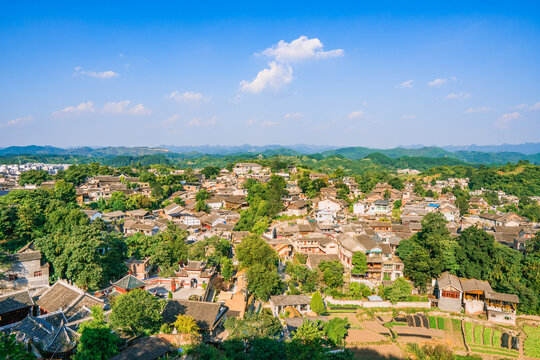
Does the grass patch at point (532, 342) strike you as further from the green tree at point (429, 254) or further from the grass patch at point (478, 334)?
the green tree at point (429, 254)

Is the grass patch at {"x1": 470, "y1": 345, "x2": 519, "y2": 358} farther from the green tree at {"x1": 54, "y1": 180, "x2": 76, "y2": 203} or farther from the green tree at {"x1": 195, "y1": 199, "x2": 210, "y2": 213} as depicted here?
the green tree at {"x1": 54, "y1": 180, "x2": 76, "y2": 203}

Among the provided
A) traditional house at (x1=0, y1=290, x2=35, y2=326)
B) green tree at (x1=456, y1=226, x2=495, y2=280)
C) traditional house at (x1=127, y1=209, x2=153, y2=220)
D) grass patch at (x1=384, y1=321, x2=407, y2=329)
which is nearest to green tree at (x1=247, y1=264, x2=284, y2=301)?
grass patch at (x1=384, y1=321, x2=407, y2=329)

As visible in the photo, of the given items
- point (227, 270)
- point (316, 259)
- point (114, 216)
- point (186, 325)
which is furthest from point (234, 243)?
point (186, 325)

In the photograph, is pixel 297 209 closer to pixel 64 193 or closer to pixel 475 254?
pixel 475 254

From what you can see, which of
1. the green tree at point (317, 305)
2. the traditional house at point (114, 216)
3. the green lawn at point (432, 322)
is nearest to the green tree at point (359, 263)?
the green tree at point (317, 305)

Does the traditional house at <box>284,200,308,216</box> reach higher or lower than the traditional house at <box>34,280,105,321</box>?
higher

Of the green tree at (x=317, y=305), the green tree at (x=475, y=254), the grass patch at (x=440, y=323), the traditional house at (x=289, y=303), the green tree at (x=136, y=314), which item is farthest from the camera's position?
the green tree at (x=475, y=254)

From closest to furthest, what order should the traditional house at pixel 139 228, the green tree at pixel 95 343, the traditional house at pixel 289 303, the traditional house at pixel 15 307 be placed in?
the green tree at pixel 95 343 < the traditional house at pixel 15 307 < the traditional house at pixel 289 303 < the traditional house at pixel 139 228
